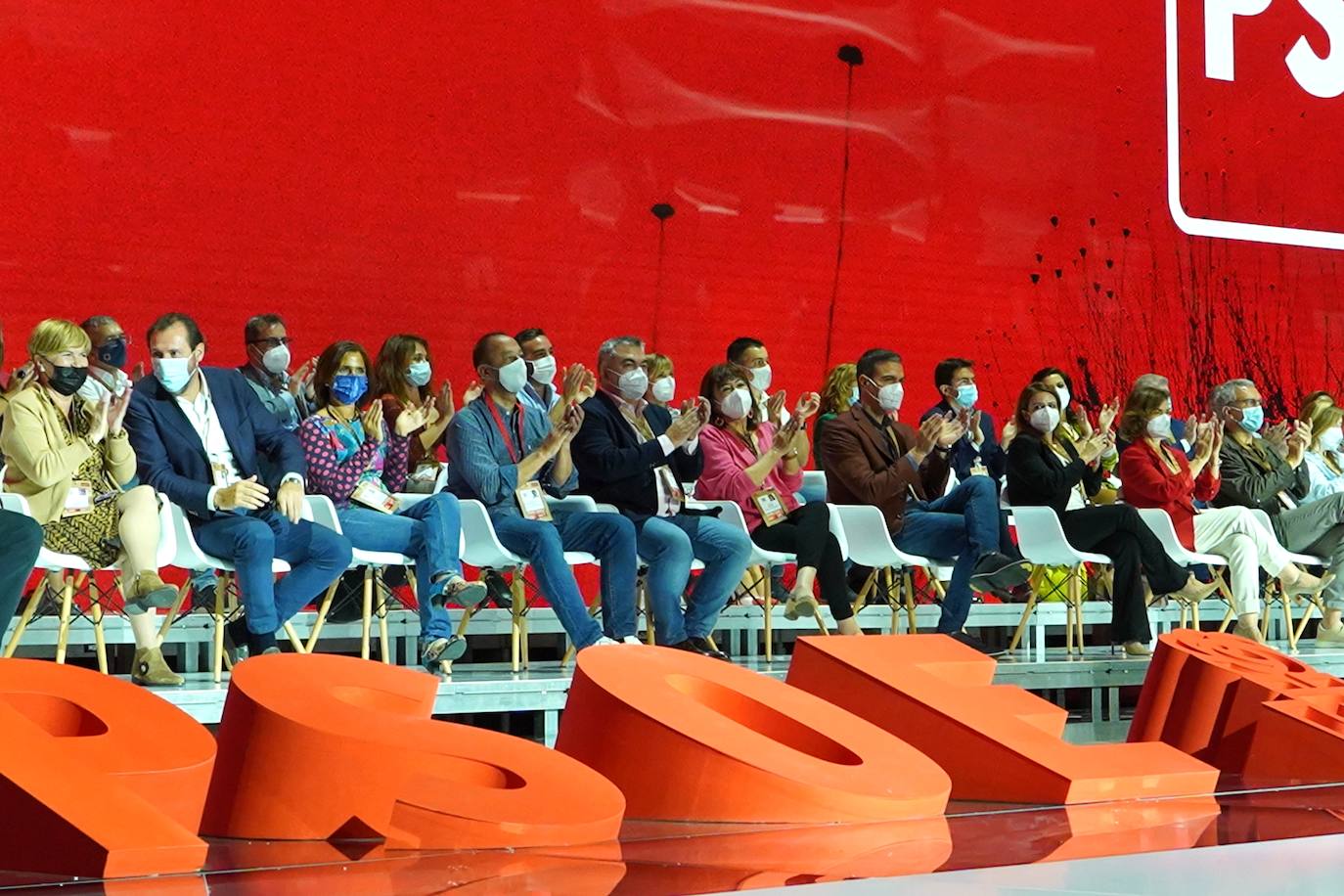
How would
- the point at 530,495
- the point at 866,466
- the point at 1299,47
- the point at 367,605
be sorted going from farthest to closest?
the point at 1299,47 → the point at 866,466 → the point at 530,495 → the point at 367,605

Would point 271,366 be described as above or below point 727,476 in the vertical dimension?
above

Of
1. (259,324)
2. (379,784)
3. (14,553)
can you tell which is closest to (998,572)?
(259,324)

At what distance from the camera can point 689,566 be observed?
6.41 m

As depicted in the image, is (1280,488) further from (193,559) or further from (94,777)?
(94,777)

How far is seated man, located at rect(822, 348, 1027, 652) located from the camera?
714cm

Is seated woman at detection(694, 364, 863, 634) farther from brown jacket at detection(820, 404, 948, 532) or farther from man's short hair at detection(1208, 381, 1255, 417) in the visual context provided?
man's short hair at detection(1208, 381, 1255, 417)

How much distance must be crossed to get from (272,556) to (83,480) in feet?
1.93

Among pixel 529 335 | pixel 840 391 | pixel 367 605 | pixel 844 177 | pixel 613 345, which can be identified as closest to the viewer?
pixel 367 605

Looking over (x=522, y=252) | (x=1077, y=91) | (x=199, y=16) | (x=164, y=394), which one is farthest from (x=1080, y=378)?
(x=164, y=394)

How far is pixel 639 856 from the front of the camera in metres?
3.40

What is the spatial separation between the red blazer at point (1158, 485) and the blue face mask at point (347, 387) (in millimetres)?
3363

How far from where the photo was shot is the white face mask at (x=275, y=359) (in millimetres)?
6340

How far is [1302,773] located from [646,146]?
5.01 m

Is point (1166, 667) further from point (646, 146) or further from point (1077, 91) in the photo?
point (1077, 91)
